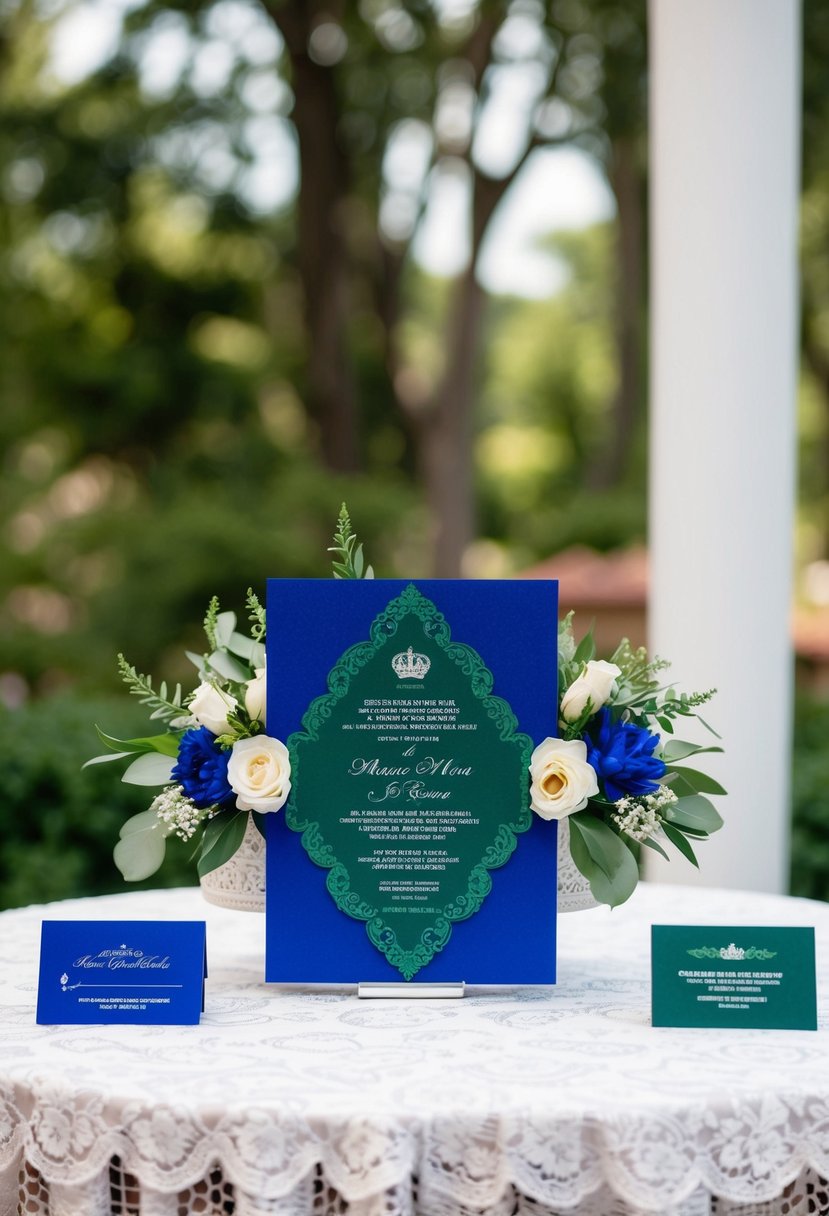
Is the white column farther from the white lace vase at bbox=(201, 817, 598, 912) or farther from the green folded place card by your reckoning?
the green folded place card

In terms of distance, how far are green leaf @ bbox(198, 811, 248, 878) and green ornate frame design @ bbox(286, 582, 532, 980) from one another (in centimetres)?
8

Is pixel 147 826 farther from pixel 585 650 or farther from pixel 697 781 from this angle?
pixel 697 781

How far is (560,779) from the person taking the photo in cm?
181

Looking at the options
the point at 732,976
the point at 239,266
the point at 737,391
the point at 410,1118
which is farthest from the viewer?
the point at 239,266

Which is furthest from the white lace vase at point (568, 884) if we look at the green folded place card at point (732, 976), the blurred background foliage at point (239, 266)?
the blurred background foliage at point (239, 266)

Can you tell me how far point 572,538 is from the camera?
40.0 ft

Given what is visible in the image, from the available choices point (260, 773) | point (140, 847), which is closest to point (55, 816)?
point (140, 847)

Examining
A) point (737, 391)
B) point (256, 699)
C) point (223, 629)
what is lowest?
point (256, 699)

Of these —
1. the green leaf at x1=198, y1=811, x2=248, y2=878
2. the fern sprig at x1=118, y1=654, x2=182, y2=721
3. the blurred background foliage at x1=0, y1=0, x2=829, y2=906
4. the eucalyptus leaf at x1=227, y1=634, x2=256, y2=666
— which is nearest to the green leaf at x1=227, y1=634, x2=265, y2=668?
the eucalyptus leaf at x1=227, y1=634, x2=256, y2=666

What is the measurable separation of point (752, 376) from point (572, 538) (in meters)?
9.01

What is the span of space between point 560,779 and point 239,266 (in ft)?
33.6

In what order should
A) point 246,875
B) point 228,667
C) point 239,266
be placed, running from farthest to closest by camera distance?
point 239,266
point 228,667
point 246,875

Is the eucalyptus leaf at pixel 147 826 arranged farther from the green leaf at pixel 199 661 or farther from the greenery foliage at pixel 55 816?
Answer: the greenery foliage at pixel 55 816

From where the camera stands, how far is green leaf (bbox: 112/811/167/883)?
6.09ft
